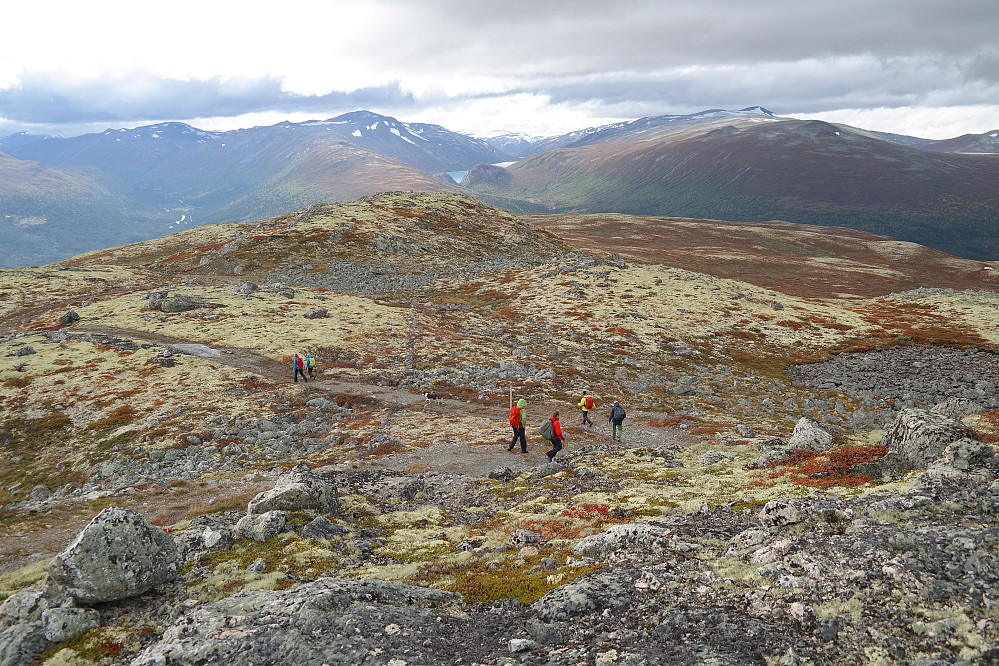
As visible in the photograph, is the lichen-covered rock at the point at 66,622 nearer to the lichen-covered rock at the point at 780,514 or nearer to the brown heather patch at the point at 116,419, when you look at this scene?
the lichen-covered rock at the point at 780,514

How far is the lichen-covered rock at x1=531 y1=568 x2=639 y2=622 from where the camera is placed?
1122 centimetres

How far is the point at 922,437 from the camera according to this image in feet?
57.2

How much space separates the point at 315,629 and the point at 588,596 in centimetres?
621

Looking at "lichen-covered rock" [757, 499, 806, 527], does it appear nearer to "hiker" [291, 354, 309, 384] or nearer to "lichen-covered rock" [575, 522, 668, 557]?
"lichen-covered rock" [575, 522, 668, 557]

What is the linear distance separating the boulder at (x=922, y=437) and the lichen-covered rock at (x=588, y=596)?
12225 mm

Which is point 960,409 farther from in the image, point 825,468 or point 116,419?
point 116,419

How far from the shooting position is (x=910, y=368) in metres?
51.9

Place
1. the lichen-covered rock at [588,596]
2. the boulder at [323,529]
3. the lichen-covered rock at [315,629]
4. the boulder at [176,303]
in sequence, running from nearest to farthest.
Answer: the lichen-covered rock at [315,629] → the lichen-covered rock at [588,596] → the boulder at [323,529] → the boulder at [176,303]

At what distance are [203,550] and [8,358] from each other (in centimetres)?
4688

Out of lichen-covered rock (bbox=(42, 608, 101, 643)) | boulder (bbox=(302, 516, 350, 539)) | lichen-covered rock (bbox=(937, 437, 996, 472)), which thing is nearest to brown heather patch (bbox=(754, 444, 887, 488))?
lichen-covered rock (bbox=(937, 437, 996, 472))

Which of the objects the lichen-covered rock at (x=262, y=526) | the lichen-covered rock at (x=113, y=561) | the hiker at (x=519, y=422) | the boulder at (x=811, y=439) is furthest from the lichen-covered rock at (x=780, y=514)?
the lichen-covered rock at (x=113, y=561)

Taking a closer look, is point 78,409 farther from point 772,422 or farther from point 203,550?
point 772,422

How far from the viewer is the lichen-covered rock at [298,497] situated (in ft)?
60.5

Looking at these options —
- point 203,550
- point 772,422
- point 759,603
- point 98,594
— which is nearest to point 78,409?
point 203,550
